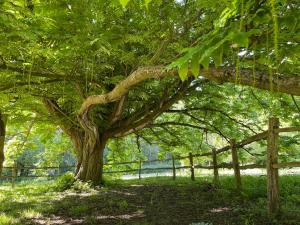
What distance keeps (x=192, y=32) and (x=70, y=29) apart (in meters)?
2.59

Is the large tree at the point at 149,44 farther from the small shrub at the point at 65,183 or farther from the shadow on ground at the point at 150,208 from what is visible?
the small shrub at the point at 65,183

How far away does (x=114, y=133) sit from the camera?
449 inches

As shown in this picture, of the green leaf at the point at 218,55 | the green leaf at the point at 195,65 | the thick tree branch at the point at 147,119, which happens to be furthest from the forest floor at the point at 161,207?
the green leaf at the point at 195,65

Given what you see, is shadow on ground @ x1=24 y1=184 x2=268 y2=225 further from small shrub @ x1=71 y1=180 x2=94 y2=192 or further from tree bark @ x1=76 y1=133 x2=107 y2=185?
tree bark @ x1=76 y1=133 x2=107 y2=185

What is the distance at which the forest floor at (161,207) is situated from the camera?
603 centimetres

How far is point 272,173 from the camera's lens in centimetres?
622

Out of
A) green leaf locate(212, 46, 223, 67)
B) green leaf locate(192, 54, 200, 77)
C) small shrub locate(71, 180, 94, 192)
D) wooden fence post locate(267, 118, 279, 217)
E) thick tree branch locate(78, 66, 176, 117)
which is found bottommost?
small shrub locate(71, 180, 94, 192)

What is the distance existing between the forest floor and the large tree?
225 centimetres

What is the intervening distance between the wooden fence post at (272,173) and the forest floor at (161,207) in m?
0.19

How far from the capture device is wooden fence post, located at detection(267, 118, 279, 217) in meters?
6.11

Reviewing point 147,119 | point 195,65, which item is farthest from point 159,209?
point 195,65

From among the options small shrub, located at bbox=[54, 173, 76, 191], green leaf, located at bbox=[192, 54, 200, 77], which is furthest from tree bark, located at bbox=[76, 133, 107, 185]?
green leaf, located at bbox=[192, 54, 200, 77]

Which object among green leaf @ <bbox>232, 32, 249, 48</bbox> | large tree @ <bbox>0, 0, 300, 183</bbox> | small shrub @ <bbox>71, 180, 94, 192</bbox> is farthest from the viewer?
small shrub @ <bbox>71, 180, 94, 192</bbox>

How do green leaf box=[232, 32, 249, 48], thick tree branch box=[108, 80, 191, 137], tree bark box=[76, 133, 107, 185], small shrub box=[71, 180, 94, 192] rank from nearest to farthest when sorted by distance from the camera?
green leaf box=[232, 32, 249, 48] → thick tree branch box=[108, 80, 191, 137] → small shrub box=[71, 180, 94, 192] → tree bark box=[76, 133, 107, 185]
